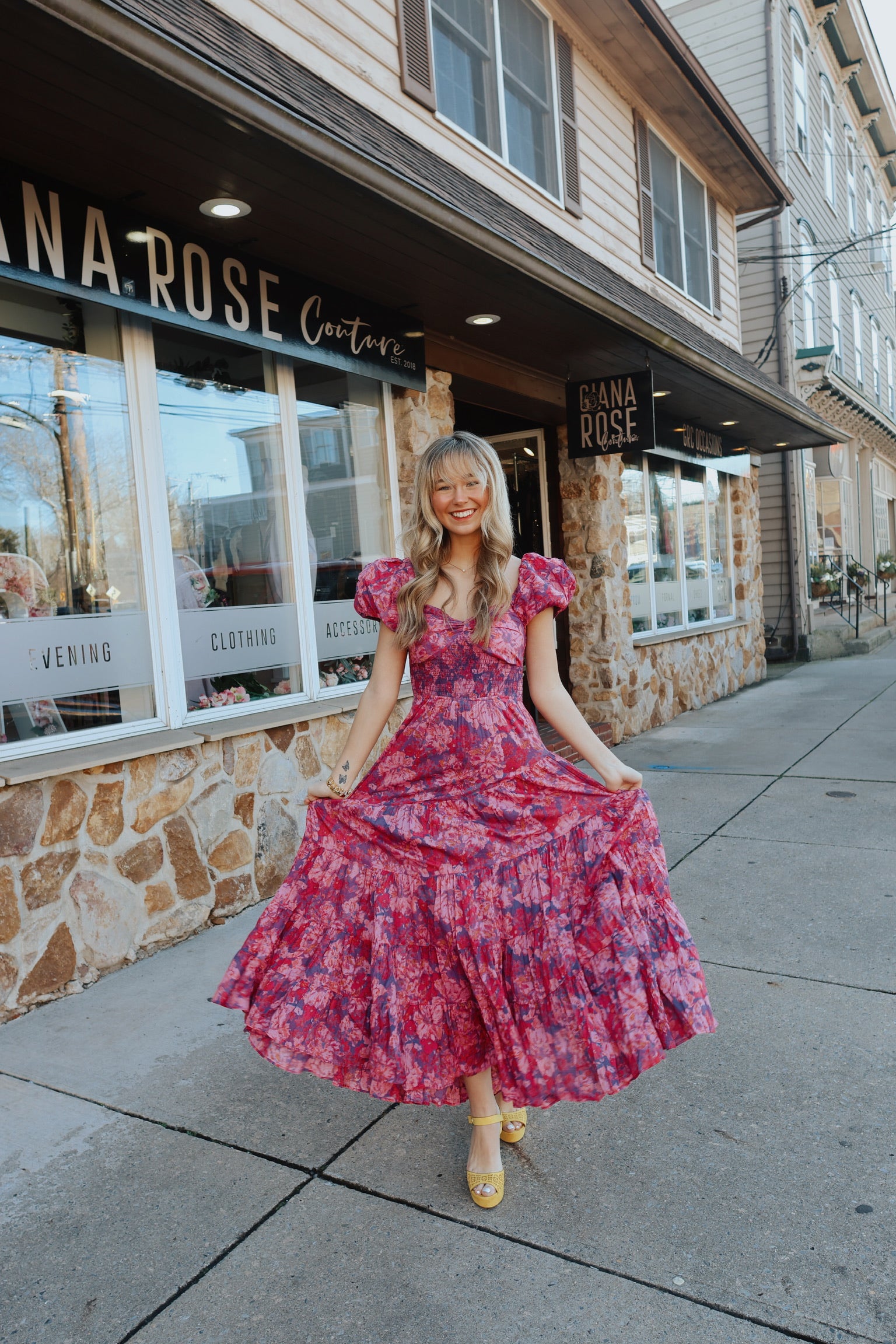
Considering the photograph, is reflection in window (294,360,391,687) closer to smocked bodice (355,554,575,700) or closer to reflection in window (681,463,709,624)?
smocked bodice (355,554,575,700)

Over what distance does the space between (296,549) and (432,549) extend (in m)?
2.73

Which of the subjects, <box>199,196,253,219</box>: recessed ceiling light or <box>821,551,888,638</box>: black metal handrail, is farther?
<box>821,551,888,638</box>: black metal handrail

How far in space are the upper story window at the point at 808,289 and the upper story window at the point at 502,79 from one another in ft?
26.6

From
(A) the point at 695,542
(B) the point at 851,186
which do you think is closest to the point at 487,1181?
(A) the point at 695,542

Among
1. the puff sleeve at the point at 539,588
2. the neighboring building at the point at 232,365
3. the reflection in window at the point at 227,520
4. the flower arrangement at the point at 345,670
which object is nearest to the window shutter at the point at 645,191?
the neighboring building at the point at 232,365

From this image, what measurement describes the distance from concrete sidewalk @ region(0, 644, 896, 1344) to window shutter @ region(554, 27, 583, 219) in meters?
5.86

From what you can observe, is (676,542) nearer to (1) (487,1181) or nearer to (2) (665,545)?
(2) (665,545)

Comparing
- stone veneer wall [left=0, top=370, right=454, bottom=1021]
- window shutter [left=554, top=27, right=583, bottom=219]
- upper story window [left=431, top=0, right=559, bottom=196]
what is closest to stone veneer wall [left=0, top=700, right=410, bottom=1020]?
stone veneer wall [left=0, top=370, right=454, bottom=1021]

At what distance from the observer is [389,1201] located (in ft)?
7.79

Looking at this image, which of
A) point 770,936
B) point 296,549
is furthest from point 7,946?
point 770,936

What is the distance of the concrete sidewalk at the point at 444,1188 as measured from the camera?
78.4 inches

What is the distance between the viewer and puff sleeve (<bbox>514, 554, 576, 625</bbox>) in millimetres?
2566

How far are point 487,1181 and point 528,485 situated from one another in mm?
6754

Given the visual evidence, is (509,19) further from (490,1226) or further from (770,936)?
(490,1226)
